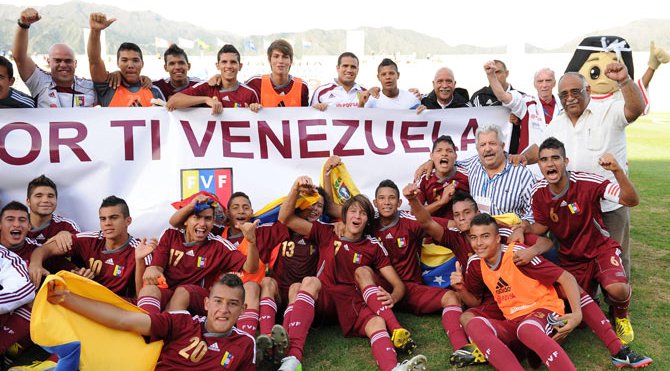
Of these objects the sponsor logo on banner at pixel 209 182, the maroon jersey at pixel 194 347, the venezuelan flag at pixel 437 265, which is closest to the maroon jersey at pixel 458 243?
the venezuelan flag at pixel 437 265

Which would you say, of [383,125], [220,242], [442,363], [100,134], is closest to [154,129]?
[100,134]

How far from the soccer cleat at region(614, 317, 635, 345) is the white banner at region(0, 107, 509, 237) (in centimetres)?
265

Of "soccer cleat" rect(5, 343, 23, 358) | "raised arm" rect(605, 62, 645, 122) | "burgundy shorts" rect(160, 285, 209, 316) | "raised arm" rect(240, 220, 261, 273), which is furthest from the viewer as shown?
"raised arm" rect(605, 62, 645, 122)

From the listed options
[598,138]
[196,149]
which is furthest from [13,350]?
[598,138]

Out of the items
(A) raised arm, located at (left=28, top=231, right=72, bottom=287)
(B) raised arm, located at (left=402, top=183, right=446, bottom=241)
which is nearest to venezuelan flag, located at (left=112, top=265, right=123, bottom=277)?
(A) raised arm, located at (left=28, top=231, right=72, bottom=287)

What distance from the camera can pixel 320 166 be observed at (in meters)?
6.65

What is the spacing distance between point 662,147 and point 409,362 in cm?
1796

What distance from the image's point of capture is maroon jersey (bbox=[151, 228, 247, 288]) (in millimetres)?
4980

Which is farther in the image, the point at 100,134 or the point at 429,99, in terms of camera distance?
the point at 429,99

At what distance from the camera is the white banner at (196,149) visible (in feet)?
19.9

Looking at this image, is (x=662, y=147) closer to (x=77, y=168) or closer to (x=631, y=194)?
(x=631, y=194)

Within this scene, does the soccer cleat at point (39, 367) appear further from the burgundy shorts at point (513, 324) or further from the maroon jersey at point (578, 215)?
the maroon jersey at point (578, 215)

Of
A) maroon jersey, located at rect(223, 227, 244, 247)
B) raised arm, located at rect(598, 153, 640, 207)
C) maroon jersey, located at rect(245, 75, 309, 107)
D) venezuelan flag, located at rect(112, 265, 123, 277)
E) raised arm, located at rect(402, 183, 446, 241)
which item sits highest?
maroon jersey, located at rect(245, 75, 309, 107)

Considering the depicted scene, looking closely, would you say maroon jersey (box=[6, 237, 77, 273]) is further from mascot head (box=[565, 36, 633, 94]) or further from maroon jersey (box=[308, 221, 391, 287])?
mascot head (box=[565, 36, 633, 94])
